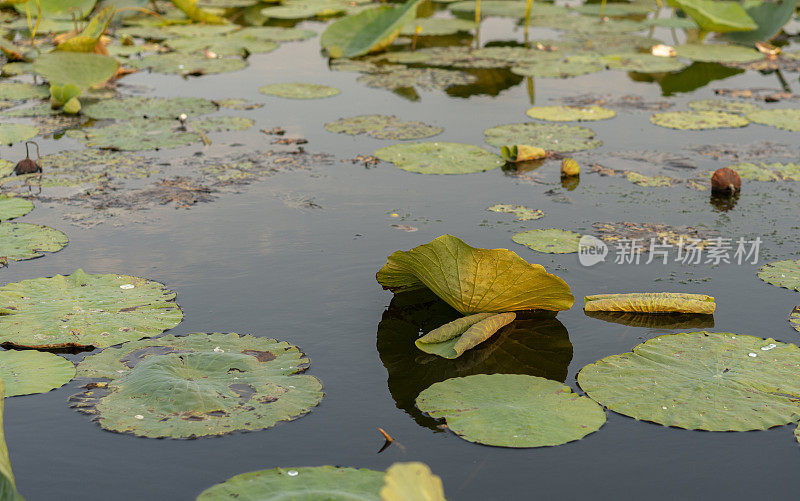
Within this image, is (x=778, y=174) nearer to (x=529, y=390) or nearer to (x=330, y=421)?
(x=529, y=390)

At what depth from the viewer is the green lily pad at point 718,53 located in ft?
28.0

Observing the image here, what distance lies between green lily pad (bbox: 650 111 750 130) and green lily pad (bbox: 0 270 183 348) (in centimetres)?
413

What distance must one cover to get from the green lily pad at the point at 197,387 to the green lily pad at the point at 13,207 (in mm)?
1734

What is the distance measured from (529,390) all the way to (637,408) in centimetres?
36

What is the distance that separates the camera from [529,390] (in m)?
2.92

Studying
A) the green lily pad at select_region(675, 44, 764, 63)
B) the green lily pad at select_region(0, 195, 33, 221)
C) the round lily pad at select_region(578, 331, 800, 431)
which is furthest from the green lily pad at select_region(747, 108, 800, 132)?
the green lily pad at select_region(0, 195, 33, 221)

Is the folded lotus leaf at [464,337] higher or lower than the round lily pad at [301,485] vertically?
lower

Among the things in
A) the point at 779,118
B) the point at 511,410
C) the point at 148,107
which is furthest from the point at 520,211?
the point at 148,107

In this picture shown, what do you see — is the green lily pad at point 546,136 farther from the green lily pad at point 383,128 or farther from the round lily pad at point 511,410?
the round lily pad at point 511,410

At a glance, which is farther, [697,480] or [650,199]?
[650,199]

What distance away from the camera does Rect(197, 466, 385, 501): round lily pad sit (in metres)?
2.23

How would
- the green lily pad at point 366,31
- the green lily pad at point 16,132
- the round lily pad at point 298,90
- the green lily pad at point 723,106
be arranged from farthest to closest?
the green lily pad at point 366,31
the round lily pad at point 298,90
the green lily pad at point 723,106
the green lily pad at point 16,132

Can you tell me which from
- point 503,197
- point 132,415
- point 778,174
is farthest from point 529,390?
point 778,174

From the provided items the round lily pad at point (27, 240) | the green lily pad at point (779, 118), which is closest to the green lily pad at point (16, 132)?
the round lily pad at point (27, 240)
